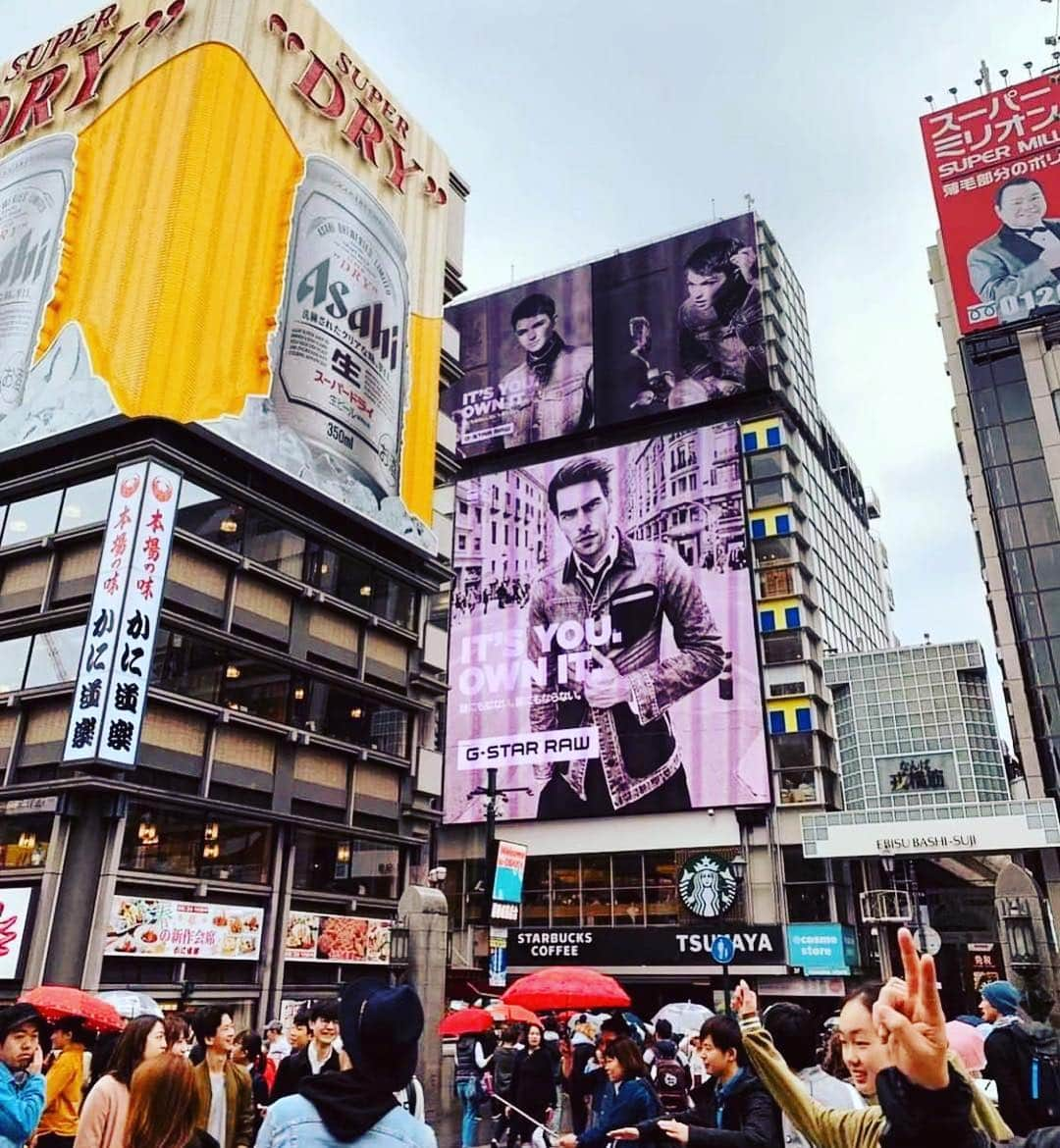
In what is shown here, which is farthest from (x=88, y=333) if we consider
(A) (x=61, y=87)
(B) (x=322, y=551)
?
(A) (x=61, y=87)

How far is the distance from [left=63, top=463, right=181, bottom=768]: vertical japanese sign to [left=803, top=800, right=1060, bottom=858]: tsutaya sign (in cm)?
2871

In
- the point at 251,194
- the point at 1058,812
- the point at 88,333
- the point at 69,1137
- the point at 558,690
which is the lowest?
the point at 69,1137

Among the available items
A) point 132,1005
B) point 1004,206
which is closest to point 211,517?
point 132,1005

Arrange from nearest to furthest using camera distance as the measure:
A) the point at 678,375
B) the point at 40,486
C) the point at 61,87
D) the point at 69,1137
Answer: the point at 69,1137 < the point at 40,486 < the point at 61,87 < the point at 678,375

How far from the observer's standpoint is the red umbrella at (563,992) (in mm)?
12906

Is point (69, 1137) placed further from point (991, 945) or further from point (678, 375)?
point (678, 375)

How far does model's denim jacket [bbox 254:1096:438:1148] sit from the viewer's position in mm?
→ 2830

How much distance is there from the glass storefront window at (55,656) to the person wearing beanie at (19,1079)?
20947 millimetres

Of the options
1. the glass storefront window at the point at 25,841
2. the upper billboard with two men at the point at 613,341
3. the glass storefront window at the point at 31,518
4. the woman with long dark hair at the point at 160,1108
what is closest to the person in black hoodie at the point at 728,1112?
the woman with long dark hair at the point at 160,1108

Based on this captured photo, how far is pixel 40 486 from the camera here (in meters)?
27.3

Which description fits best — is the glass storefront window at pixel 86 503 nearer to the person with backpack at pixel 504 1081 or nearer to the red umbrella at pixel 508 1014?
the red umbrella at pixel 508 1014

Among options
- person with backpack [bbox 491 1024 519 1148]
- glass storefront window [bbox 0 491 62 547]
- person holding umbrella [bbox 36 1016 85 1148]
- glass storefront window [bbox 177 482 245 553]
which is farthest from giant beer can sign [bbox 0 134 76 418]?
person holding umbrella [bbox 36 1016 85 1148]

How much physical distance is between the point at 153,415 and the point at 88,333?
4.19m

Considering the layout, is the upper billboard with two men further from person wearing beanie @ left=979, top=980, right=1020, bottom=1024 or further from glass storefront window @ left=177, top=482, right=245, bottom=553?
person wearing beanie @ left=979, top=980, right=1020, bottom=1024
